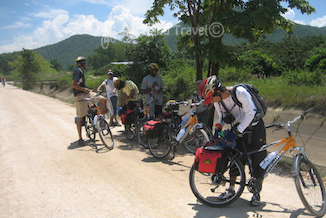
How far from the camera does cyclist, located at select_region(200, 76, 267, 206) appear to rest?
305 cm

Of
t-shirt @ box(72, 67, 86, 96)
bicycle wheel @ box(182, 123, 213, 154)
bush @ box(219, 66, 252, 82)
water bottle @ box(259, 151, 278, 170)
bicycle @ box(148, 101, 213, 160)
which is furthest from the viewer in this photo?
bush @ box(219, 66, 252, 82)

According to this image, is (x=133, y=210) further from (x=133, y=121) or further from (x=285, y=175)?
(x=133, y=121)

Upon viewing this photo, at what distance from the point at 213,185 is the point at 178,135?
156cm

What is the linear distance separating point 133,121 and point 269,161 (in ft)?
14.2

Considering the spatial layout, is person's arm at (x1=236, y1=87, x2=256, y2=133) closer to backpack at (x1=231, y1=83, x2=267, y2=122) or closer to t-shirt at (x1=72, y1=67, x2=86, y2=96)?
backpack at (x1=231, y1=83, x2=267, y2=122)

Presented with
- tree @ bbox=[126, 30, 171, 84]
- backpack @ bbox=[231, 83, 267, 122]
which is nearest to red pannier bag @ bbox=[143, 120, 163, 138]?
backpack @ bbox=[231, 83, 267, 122]

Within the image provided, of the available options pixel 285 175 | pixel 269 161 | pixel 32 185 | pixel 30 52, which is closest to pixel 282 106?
pixel 285 175

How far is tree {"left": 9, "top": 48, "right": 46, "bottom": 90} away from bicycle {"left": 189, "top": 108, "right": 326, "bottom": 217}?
46463mm

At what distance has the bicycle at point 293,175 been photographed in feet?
9.80

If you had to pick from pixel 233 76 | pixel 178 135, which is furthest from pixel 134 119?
pixel 233 76

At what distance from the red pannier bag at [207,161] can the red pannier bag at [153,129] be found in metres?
2.08

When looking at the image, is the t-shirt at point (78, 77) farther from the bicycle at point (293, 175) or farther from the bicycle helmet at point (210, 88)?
the bicycle at point (293, 175)

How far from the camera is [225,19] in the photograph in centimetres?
569

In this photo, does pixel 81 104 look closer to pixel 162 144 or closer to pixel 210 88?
pixel 162 144
